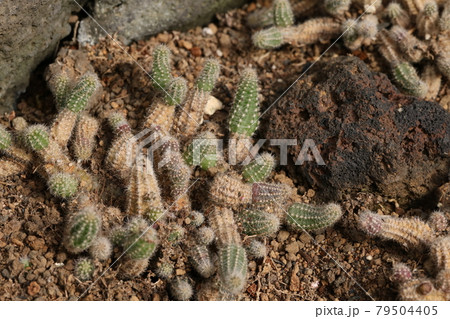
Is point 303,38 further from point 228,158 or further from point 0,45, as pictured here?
point 0,45

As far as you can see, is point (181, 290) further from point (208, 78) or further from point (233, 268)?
point (208, 78)

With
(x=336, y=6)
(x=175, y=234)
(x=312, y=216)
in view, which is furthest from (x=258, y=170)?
(x=336, y=6)

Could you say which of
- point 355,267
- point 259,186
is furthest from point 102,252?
point 355,267

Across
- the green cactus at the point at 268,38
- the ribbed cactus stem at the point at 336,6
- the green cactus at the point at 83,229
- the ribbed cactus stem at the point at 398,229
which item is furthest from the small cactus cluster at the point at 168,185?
the ribbed cactus stem at the point at 336,6

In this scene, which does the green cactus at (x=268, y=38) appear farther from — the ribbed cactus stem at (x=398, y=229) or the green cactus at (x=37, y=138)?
the green cactus at (x=37, y=138)

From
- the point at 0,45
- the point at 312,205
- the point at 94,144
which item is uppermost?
the point at 0,45

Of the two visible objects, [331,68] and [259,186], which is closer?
[259,186]
